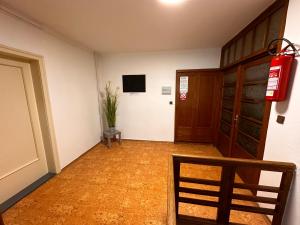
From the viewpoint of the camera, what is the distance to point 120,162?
115 inches

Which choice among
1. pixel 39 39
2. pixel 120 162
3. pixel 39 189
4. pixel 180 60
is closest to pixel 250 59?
pixel 180 60

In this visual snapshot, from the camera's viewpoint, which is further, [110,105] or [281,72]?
[110,105]

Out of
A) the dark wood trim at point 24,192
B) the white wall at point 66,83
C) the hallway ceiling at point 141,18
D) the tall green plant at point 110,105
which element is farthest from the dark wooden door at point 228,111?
the dark wood trim at point 24,192

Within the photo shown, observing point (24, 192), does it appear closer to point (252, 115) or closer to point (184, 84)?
point (252, 115)

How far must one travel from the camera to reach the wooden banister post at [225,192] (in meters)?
1.24

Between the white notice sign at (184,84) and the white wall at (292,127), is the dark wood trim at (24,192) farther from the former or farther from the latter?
the white notice sign at (184,84)

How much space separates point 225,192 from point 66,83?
3.06 metres

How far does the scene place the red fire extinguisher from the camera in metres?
1.27

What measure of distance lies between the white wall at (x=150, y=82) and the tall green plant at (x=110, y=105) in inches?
6.6

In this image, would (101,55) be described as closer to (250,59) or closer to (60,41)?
(60,41)

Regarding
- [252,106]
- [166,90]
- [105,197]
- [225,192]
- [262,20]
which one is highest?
[262,20]

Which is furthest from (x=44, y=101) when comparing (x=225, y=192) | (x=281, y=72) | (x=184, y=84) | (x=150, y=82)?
(x=281, y=72)

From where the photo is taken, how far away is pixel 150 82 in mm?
3721

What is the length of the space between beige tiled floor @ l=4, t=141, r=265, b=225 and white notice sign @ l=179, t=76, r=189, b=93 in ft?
5.81
